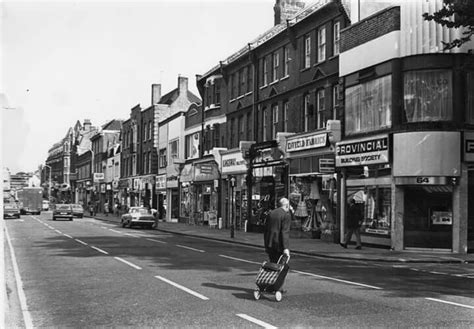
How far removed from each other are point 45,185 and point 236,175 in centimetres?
11612

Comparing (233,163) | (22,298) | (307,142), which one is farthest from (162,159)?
(22,298)

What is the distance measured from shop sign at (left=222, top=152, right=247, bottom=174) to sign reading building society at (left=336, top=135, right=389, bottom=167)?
1093 cm

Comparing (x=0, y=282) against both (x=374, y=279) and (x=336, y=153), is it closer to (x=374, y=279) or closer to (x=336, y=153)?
(x=374, y=279)

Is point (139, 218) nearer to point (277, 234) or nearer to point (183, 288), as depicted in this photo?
point (183, 288)

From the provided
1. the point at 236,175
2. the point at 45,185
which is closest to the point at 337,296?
the point at 236,175

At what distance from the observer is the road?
838 centimetres

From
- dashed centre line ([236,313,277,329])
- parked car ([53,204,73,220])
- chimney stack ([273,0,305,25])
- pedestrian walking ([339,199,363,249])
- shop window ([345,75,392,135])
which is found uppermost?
chimney stack ([273,0,305,25])

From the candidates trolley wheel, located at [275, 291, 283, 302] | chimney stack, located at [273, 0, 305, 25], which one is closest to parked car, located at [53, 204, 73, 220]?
chimney stack, located at [273, 0, 305, 25]

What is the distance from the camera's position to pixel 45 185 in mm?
142000

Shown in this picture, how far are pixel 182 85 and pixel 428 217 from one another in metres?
39.6

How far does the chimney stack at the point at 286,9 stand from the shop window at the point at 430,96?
624 inches

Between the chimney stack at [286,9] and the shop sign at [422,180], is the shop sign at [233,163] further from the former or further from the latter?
the shop sign at [422,180]

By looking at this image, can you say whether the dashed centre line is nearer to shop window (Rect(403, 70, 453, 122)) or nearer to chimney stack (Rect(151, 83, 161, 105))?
shop window (Rect(403, 70, 453, 122))

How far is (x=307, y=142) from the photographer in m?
27.1
